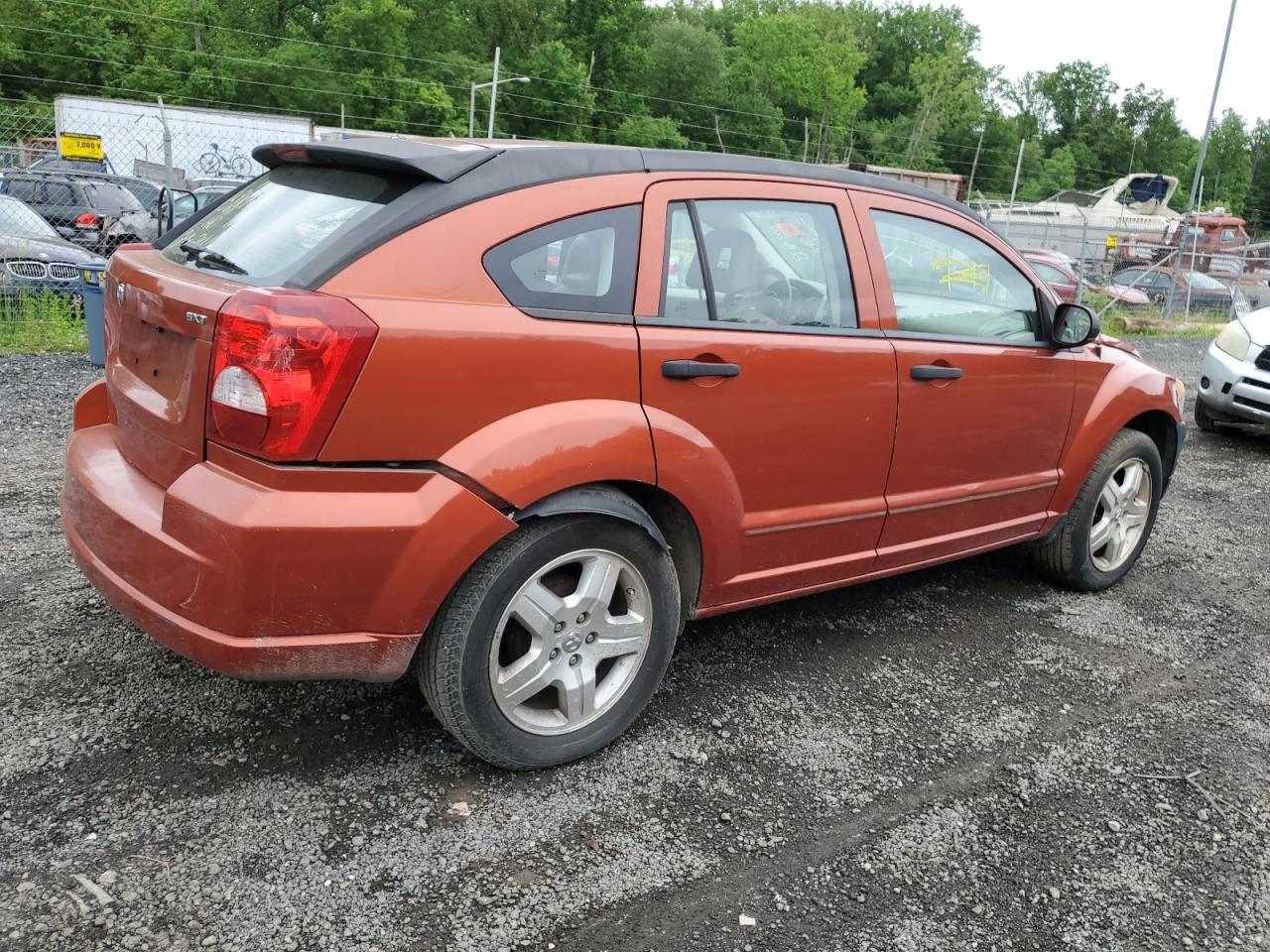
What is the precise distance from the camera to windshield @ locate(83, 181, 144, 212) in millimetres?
15453

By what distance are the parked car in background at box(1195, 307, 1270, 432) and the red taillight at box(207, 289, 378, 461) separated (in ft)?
25.6

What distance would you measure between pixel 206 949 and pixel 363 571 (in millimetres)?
871

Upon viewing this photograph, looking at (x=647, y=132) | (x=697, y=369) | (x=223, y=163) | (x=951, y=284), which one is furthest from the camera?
(x=647, y=132)

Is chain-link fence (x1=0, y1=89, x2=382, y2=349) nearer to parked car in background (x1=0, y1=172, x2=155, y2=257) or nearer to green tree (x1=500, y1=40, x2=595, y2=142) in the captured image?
parked car in background (x1=0, y1=172, x2=155, y2=257)

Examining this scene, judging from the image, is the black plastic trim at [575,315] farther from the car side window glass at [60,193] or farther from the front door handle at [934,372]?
the car side window glass at [60,193]

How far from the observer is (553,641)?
9.15 feet

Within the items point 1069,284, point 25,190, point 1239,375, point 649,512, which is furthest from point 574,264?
point 1069,284

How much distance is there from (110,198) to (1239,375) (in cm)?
1553

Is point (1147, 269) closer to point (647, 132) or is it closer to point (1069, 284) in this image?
point (1069, 284)

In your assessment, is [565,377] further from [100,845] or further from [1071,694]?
[1071,694]

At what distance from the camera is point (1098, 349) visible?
439cm

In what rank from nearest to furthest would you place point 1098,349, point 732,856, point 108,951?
1. point 108,951
2. point 732,856
3. point 1098,349

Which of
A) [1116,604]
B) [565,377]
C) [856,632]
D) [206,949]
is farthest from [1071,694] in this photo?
[206,949]

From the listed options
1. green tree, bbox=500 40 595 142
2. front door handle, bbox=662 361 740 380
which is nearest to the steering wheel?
front door handle, bbox=662 361 740 380
